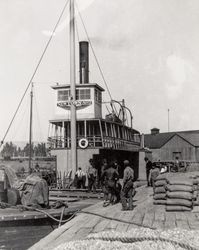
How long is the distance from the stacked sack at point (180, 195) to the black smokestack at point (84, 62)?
85.1 ft

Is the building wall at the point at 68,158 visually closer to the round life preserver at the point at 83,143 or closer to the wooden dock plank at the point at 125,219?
the round life preserver at the point at 83,143

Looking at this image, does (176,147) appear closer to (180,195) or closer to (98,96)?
(98,96)

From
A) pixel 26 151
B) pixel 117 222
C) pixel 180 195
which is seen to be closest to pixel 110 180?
pixel 180 195

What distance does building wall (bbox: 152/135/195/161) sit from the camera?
69.7 m

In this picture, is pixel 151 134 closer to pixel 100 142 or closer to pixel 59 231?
pixel 100 142

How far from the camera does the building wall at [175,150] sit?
229 feet

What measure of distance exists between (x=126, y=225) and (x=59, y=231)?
1584 mm

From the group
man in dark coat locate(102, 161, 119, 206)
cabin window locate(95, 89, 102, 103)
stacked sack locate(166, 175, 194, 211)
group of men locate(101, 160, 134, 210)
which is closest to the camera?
stacked sack locate(166, 175, 194, 211)

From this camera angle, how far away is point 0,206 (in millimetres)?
12852

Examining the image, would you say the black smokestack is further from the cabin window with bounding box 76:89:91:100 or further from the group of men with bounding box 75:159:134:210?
the group of men with bounding box 75:159:134:210

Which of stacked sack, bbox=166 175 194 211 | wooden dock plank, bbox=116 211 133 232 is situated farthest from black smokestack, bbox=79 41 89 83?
wooden dock plank, bbox=116 211 133 232

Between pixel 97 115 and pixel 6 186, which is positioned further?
pixel 97 115

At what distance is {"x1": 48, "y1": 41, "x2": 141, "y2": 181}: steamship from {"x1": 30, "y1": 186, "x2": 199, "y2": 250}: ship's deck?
1804 cm

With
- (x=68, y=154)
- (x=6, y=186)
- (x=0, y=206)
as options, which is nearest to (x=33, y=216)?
(x=0, y=206)
